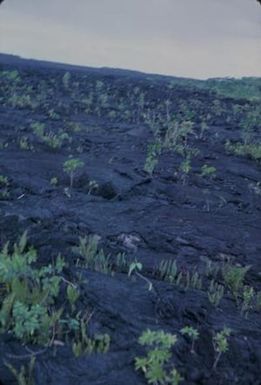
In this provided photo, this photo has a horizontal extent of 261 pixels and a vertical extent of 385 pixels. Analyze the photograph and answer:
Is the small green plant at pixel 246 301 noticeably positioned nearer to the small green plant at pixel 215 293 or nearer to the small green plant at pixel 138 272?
the small green plant at pixel 215 293

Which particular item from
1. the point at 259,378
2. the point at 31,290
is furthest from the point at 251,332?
the point at 31,290

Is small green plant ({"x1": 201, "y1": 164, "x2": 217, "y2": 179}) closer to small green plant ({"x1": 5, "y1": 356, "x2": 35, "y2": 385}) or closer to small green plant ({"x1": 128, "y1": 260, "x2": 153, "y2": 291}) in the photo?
small green plant ({"x1": 128, "y1": 260, "x2": 153, "y2": 291})

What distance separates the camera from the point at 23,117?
14273 millimetres

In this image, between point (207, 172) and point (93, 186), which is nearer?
point (93, 186)

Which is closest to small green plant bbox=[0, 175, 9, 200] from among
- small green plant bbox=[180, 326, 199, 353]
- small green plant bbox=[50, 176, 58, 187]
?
small green plant bbox=[50, 176, 58, 187]

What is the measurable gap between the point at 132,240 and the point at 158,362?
305 centimetres

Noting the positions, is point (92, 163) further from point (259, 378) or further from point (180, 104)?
point (180, 104)

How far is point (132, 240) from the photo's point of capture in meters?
6.12

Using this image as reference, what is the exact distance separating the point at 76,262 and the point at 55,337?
1318 millimetres

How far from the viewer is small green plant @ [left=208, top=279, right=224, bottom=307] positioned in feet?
14.4

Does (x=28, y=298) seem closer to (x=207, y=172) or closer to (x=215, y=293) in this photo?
(x=215, y=293)

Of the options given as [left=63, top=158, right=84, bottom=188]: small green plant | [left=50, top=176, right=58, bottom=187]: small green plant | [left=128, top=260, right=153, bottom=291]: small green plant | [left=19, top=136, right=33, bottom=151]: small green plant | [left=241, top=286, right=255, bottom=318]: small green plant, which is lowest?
[left=19, top=136, right=33, bottom=151]: small green plant

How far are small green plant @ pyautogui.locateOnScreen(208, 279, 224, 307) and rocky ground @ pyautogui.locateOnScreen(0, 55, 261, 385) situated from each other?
0.08ft

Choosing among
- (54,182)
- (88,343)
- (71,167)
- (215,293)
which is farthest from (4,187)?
(88,343)
